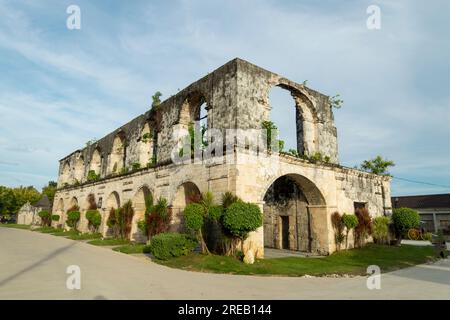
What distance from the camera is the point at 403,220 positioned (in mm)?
15961

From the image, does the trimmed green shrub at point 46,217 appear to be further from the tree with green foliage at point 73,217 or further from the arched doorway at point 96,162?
the arched doorway at point 96,162

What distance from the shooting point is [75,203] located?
2595 centimetres

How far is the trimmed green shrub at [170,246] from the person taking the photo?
31.7 ft

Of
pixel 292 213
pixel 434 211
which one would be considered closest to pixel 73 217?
pixel 292 213

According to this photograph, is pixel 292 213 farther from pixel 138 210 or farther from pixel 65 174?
pixel 65 174

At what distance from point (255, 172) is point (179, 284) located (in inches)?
212

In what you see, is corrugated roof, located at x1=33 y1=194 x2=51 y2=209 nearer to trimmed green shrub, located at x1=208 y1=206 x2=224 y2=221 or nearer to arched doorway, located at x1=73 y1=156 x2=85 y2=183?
arched doorway, located at x1=73 y1=156 x2=85 y2=183

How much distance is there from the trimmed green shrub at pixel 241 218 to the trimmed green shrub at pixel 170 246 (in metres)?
1.64

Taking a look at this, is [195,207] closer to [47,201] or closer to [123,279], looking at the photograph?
[123,279]

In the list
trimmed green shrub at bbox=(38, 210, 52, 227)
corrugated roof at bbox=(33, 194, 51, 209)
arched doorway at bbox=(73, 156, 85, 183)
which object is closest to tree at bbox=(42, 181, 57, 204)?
corrugated roof at bbox=(33, 194, 51, 209)

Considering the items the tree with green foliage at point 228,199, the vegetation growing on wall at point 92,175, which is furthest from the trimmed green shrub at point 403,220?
the vegetation growing on wall at point 92,175

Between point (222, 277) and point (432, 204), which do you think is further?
point (432, 204)
